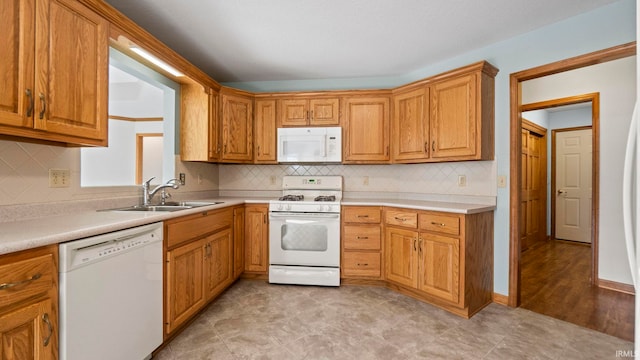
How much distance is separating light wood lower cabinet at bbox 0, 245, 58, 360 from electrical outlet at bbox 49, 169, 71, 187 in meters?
0.78

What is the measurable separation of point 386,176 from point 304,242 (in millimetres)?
1308

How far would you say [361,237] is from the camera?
2.94 meters

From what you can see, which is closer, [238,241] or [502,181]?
[502,181]

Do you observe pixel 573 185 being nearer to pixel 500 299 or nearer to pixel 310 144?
pixel 500 299

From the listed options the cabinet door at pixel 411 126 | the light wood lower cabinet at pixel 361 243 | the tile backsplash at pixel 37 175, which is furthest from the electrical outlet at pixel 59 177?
the cabinet door at pixel 411 126

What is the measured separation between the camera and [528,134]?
15.2 feet

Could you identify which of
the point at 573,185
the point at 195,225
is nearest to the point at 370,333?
the point at 195,225

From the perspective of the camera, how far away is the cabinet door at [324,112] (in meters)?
3.29

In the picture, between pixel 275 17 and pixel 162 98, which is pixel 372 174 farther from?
pixel 162 98

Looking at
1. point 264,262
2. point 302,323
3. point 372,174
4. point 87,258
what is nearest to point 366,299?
point 302,323

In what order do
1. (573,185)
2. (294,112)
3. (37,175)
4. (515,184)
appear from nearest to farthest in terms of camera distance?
(37,175) < (515,184) < (294,112) < (573,185)

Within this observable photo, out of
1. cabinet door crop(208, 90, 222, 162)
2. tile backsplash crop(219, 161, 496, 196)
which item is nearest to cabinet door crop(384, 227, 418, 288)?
tile backsplash crop(219, 161, 496, 196)

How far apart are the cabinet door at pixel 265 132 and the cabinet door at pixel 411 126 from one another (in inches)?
55.7

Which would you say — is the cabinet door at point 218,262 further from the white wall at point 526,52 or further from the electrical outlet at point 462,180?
the white wall at point 526,52
